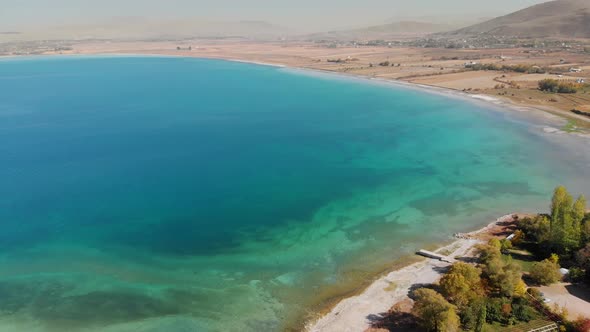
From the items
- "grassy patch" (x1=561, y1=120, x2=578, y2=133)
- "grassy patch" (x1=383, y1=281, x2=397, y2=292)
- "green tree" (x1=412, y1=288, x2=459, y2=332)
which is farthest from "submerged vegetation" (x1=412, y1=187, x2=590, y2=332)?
"grassy patch" (x1=561, y1=120, x2=578, y2=133)

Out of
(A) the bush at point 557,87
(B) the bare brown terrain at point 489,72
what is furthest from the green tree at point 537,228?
(A) the bush at point 557,87

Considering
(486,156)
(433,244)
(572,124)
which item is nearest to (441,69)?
(572,124)

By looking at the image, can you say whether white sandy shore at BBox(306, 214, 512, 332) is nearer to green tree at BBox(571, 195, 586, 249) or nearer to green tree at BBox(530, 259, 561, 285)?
green tree at BBox(530, 259, 561, 285)

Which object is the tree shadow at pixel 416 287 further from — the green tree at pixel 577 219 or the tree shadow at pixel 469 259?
the green tree at pixel 577 219

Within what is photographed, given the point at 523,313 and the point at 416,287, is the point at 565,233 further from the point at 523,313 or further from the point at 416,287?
the point at 416,287

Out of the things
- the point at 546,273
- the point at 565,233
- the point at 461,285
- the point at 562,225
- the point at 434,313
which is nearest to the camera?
the point at 434,313

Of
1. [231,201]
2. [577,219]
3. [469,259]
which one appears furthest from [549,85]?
[231,201]
